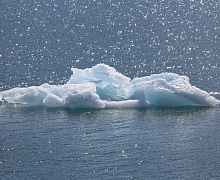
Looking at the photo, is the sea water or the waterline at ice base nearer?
the sea water

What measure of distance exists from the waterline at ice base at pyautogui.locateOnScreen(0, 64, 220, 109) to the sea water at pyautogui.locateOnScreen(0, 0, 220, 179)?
88 millimetres

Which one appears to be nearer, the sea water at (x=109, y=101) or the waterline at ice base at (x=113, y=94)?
the sea water at (x=109, y=101)

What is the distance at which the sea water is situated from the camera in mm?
47250

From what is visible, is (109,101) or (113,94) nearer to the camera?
(109,101)

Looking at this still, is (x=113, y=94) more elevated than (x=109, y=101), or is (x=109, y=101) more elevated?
(x=113, y=94)

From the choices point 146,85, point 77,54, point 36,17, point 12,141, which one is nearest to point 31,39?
point 77,54

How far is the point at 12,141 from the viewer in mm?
51531

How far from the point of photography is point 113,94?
61062mm

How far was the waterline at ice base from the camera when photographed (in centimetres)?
5903

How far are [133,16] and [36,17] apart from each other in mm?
14251

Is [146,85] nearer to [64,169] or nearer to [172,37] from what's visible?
[64,169]

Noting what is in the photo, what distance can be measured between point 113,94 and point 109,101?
850 mm

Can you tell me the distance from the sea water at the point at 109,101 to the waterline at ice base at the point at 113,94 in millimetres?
88

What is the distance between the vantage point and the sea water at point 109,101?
47250mm
